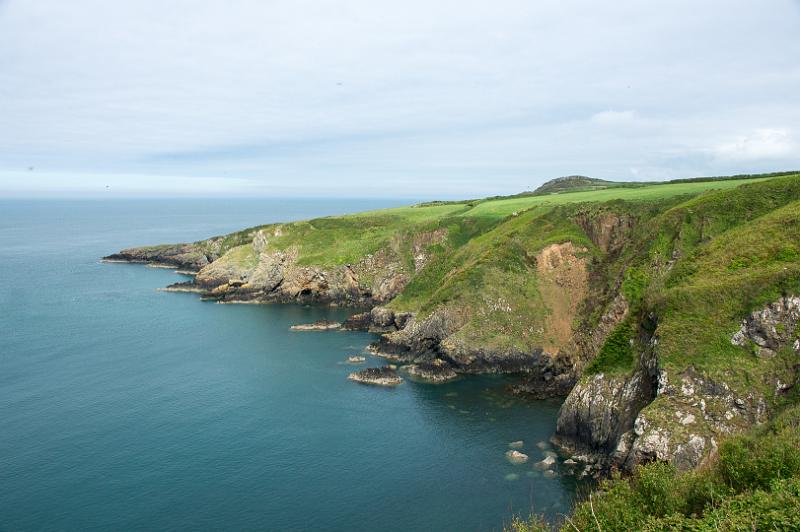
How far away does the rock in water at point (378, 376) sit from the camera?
238 ft

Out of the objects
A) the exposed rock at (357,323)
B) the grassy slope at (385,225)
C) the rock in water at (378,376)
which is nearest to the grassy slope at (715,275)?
the rock in water at (378,376)

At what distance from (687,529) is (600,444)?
25396 mm

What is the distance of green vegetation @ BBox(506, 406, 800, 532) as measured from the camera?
25.9 metres

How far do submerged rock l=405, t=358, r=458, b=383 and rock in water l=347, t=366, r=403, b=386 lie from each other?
2713 millimetres

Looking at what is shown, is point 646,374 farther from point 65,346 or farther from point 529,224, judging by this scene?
point 65,346

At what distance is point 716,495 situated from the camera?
2922 cm

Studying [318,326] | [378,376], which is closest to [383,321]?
[318,326]

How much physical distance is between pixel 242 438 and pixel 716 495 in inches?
1745

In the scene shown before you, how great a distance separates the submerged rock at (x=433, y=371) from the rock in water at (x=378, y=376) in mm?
2713

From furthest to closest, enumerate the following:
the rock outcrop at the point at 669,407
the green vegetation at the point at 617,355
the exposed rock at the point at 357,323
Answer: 1. the exposed rock at the point at 357,323
2. the green vegetation at the point at 617,355
3. the rock outcrop at the point at 669,407

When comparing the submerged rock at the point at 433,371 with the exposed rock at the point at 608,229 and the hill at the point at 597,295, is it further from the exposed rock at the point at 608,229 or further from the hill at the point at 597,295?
the exposed rock at the point at 608,229

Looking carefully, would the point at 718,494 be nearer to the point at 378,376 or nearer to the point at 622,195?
the point at 378,376

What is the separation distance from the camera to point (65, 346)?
87812 millimetres

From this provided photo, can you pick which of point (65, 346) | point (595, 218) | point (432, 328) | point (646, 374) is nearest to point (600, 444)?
point (646, 374)
